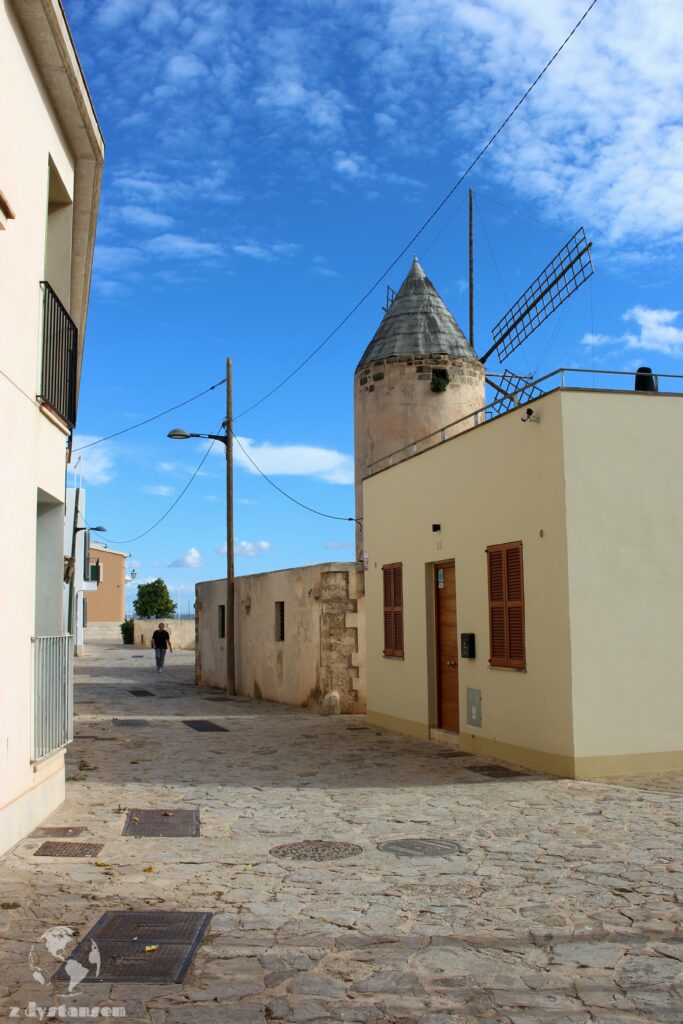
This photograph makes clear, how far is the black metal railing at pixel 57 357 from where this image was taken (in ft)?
27.9

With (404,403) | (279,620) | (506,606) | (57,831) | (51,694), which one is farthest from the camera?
(279,620)

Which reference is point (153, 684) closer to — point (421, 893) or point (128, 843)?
point (128, 843)

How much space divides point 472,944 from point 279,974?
1.09 metres

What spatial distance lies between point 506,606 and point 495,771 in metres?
1.95

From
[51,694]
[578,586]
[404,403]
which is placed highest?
[404,403]

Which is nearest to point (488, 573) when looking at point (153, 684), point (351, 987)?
point (351, 987)

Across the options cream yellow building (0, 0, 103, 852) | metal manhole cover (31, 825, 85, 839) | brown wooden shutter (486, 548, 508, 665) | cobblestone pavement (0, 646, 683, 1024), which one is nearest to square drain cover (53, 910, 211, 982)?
cobblestone pavement (0, 646, 683, 1024)

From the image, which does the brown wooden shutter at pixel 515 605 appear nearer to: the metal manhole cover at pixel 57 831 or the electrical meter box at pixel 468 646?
the electrical meter box at pixel 468 646

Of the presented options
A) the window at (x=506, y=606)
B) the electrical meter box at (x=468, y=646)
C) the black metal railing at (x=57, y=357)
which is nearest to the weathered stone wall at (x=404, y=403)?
the electrical meter box at (x=468, y=646)

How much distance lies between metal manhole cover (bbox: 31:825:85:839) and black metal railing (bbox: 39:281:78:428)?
143 inches

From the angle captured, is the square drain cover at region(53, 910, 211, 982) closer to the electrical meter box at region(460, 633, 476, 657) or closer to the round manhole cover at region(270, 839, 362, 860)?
the round manhole cover at region(270, 839, 362, 860)

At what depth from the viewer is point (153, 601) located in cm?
6256

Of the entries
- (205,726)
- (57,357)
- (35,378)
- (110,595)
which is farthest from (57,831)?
(110,595)

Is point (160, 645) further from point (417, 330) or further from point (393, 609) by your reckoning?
point (393, 609)
